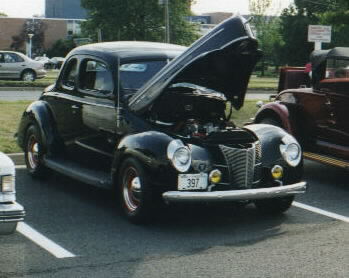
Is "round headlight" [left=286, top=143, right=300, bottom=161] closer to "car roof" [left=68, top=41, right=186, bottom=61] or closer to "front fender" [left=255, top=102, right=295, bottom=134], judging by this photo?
"car roof" [left=68, top=41, right=186, bottom=61]

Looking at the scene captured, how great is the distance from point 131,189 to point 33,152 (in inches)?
103

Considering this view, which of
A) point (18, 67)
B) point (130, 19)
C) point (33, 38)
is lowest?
point (18, 67)

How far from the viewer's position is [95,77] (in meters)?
8.61

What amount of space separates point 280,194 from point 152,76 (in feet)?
7.09

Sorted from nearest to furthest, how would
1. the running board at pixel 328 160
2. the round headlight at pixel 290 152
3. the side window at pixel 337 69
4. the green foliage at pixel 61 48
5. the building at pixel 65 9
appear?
the round headlight at pixel 290 152 → the running board at pixel 328 160 → the side window at pixel 337 69 → the green foliage at pixel 61 48 → the building at pixel 65 9

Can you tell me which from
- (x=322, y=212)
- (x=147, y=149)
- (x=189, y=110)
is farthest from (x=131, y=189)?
(x=322, y=212)

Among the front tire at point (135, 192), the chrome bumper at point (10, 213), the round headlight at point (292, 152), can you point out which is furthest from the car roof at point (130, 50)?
the chrome bumper at point (10, 213)

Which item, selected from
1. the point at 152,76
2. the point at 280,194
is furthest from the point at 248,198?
the point at 152,76

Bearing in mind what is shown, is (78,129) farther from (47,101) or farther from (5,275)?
(5,275)

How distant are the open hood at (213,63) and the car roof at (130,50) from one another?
72 cm

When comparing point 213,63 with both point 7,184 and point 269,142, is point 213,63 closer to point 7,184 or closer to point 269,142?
point 269,142

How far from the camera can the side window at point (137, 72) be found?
820 centimetres

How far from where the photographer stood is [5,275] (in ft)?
17.9

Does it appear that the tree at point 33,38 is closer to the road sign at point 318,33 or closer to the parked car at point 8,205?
the road sign at point 318,33
